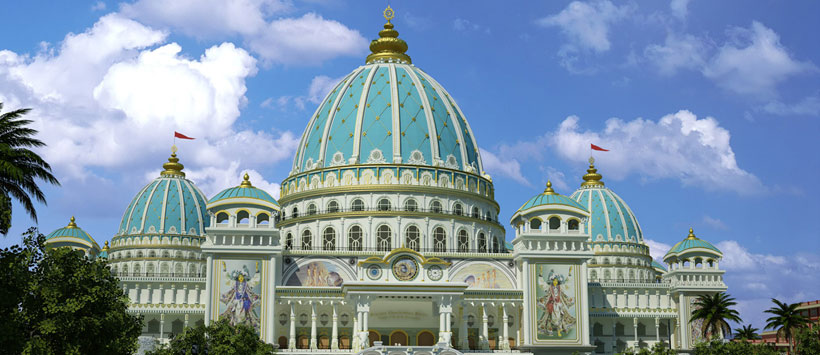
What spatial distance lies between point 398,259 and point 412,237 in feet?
36.7

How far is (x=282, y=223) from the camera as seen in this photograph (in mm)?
93188

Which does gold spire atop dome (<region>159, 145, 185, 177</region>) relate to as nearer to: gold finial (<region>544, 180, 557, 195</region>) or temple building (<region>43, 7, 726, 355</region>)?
temple building (<region>43, 7, 726, 355</region>)

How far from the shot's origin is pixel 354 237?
87.6 m

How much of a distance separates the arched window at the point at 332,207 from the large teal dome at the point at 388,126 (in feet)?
13.1

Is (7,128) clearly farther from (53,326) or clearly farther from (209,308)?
(209,308)

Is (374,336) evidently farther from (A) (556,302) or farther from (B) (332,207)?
(A) (556,302)

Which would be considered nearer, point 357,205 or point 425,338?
point 425,338

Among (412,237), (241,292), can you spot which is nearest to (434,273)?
(412,237)

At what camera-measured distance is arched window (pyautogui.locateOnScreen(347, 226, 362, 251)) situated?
86938mm

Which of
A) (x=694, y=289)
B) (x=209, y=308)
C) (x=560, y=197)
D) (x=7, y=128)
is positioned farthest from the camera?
(x=694, y=289)

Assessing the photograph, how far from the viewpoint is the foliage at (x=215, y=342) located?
57312mm

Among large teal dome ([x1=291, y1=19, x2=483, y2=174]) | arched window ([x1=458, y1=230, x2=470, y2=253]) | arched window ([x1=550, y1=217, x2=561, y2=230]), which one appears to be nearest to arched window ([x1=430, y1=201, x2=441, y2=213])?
arched window ([x1=458, y1=230, x2=470, y2=253])

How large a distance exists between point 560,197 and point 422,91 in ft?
63.1

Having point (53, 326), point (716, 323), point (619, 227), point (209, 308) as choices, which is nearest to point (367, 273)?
point (209, 308)
